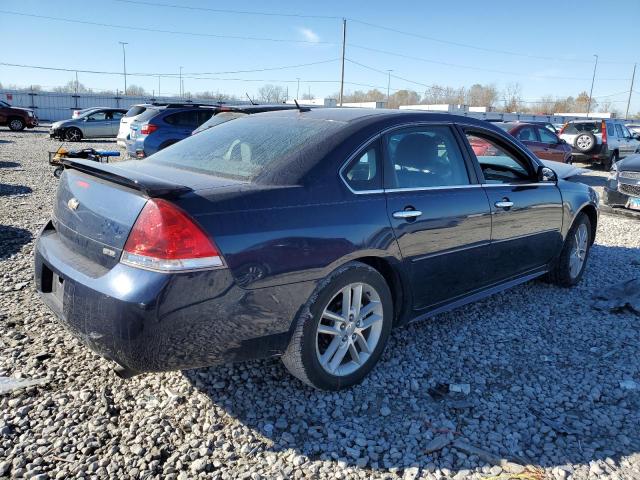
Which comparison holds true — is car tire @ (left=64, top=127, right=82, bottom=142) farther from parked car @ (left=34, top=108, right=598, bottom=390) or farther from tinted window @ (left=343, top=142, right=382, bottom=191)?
tinted window @ (left=343, top=142, right=382, bottom=191)

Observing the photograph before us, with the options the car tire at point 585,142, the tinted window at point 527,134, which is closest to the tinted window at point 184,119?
the tinted window at point 527,134

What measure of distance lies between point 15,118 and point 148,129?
64.1ft

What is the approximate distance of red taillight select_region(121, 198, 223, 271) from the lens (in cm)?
222

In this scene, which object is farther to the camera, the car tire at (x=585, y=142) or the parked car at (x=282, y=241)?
the car tire at (x=585, y=142)

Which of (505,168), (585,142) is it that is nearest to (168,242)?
(505,168)

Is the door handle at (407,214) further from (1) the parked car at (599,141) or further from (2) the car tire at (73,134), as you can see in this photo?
(2) the car tire at (73,134)

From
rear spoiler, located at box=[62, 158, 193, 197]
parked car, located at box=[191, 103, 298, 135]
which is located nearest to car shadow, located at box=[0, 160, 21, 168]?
parked car, located at box=[191, 103, 298, 135]

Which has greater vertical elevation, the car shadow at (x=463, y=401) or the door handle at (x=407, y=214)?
the door handle at (x=407, y=214)

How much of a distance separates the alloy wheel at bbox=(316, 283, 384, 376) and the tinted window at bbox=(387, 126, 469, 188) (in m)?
0.74

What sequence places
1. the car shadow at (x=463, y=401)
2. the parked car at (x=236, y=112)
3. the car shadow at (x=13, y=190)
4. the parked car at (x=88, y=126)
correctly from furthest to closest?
the parked car at (x=88, y=126), the car shadow at (x=13, y=190), the parked car at (x=236, y=112), the car shadow at (x=463, y=401)

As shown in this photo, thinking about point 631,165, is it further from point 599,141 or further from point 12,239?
point 12,239

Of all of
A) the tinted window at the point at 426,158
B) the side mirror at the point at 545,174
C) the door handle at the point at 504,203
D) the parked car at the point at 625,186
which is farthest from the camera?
the parked car at the point at 625,186

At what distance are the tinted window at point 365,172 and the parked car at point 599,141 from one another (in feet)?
50.4

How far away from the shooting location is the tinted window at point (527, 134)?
42.3 ft
